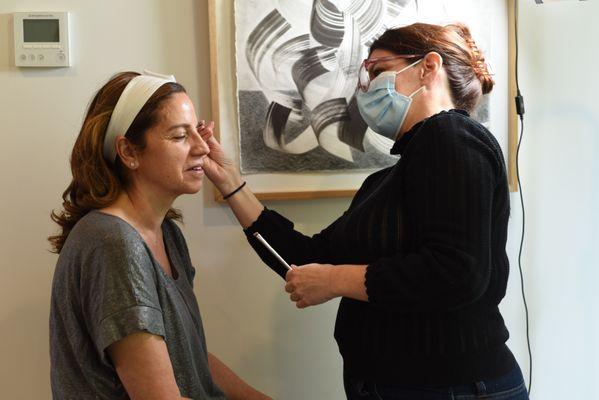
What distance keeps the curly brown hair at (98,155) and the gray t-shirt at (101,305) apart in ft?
0.16

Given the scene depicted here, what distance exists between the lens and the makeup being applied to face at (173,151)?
1.10 m

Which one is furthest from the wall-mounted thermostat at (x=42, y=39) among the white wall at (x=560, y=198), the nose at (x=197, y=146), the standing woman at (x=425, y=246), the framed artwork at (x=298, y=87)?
the white wall at (x=560, y=198)

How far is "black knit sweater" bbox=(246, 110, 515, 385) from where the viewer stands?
99 cm

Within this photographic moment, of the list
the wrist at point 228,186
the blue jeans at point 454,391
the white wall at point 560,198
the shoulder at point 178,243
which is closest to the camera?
the blue jeans at point 454,391

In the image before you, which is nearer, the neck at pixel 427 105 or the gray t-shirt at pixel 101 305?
the gray t-shirt at pixel 101 305

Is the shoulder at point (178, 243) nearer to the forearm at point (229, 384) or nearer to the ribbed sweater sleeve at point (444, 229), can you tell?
the forearm at point (229, 384)

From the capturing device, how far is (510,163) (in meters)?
1.64

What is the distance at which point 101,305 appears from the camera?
94 cm

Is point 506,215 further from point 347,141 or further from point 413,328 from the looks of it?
point 347,141

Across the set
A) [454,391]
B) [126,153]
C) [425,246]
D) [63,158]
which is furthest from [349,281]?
[63,158]

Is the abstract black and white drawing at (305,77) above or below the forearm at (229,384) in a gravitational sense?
above

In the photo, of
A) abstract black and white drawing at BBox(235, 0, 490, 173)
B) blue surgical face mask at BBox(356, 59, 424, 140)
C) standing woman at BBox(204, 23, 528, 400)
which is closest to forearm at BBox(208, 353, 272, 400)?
standing woman at BBox(204, 23, 528, 400)

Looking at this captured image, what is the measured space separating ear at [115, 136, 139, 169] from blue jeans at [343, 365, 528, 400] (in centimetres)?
62

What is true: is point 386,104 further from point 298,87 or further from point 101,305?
point 101,305
